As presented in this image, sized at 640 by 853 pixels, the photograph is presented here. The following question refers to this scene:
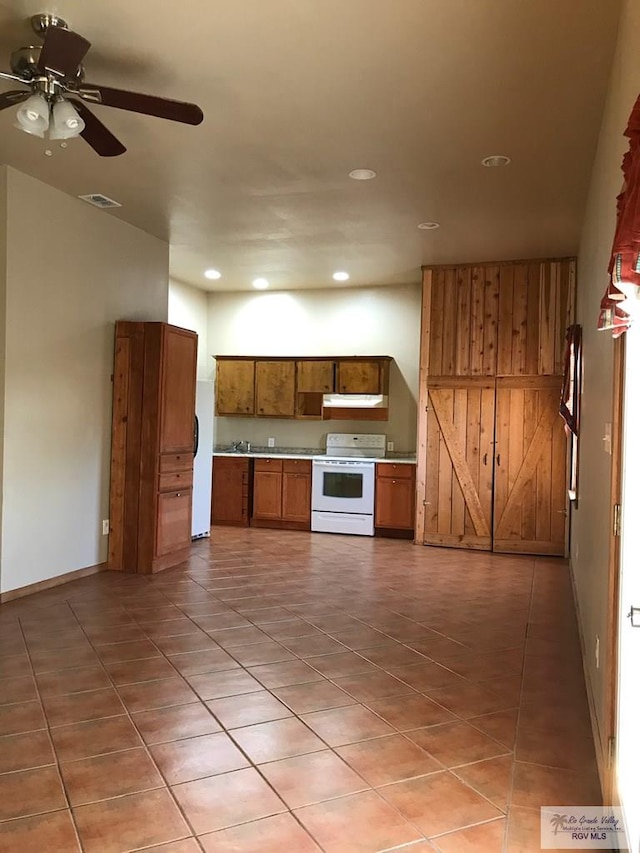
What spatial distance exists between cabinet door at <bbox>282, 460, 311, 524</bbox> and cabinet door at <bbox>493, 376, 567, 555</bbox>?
2218 mm

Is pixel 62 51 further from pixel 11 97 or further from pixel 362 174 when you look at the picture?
pixel 362 174

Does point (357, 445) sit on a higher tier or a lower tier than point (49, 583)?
higher

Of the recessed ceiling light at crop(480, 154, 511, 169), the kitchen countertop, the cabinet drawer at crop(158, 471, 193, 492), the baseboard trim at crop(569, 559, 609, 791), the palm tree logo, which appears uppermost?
the recessed ceiling light at crop(480, 154, 511, 169)

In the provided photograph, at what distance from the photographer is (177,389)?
5.79 metres

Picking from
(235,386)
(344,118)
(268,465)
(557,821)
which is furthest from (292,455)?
(557,821)

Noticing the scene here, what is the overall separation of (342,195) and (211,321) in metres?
4.48

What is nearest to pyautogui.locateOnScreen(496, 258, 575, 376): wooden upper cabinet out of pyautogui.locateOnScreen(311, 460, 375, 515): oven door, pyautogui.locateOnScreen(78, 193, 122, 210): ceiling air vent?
pyautogui.locateOnScreen(311, 460, 375, 515): oven door

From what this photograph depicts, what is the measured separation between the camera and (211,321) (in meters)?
9.06

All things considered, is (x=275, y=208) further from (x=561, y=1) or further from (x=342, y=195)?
(x=561, y=1)

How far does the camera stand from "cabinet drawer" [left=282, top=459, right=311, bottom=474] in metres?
7.86

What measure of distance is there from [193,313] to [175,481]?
3602mm

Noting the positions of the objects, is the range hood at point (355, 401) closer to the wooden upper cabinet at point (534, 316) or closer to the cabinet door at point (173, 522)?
the wooden upper cabinet at point (534, 316)

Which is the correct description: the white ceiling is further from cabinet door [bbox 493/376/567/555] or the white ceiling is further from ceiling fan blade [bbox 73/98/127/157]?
cabinet door [bbox 493/376/567/555]

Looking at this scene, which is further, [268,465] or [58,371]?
[268,465]
